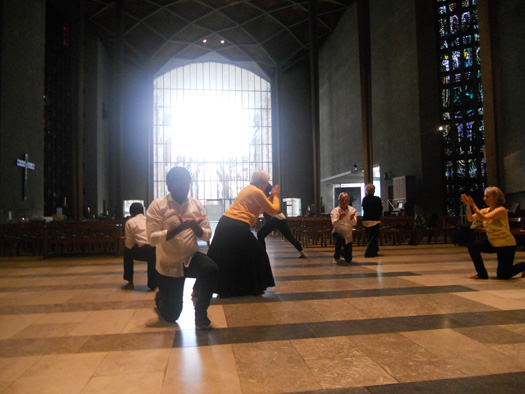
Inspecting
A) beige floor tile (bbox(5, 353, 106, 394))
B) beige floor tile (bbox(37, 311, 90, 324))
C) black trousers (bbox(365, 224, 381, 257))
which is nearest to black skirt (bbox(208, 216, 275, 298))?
beige floor tile (bbox(37, 311, 90, 324))

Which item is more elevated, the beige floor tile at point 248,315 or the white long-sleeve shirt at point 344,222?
the white long-sleeve shirt at point 344,222

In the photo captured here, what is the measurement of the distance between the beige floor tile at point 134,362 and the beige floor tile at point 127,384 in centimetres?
6

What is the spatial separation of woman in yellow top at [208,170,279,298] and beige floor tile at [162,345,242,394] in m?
1.82

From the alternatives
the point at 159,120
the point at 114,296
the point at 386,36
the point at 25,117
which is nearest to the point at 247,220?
the point at 114,296

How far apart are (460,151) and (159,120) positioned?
980 inches

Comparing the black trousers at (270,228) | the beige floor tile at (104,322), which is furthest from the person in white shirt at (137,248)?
the black trousers at (270,228)

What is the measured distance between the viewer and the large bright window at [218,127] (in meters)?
35.4

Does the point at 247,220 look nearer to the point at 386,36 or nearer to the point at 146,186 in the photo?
the point at 386,36

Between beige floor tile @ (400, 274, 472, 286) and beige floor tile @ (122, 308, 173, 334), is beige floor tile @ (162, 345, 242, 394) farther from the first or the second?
beige floor tile @ (400, 274, 472, 286)

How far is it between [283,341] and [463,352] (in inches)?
48.9

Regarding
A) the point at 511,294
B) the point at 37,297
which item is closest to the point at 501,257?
the point at 511,294

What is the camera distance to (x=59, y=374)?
2518 mm

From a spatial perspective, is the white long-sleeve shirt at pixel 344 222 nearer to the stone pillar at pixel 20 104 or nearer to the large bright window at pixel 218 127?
the stone pillar at pixel 20 104

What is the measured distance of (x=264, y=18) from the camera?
1117 inches
